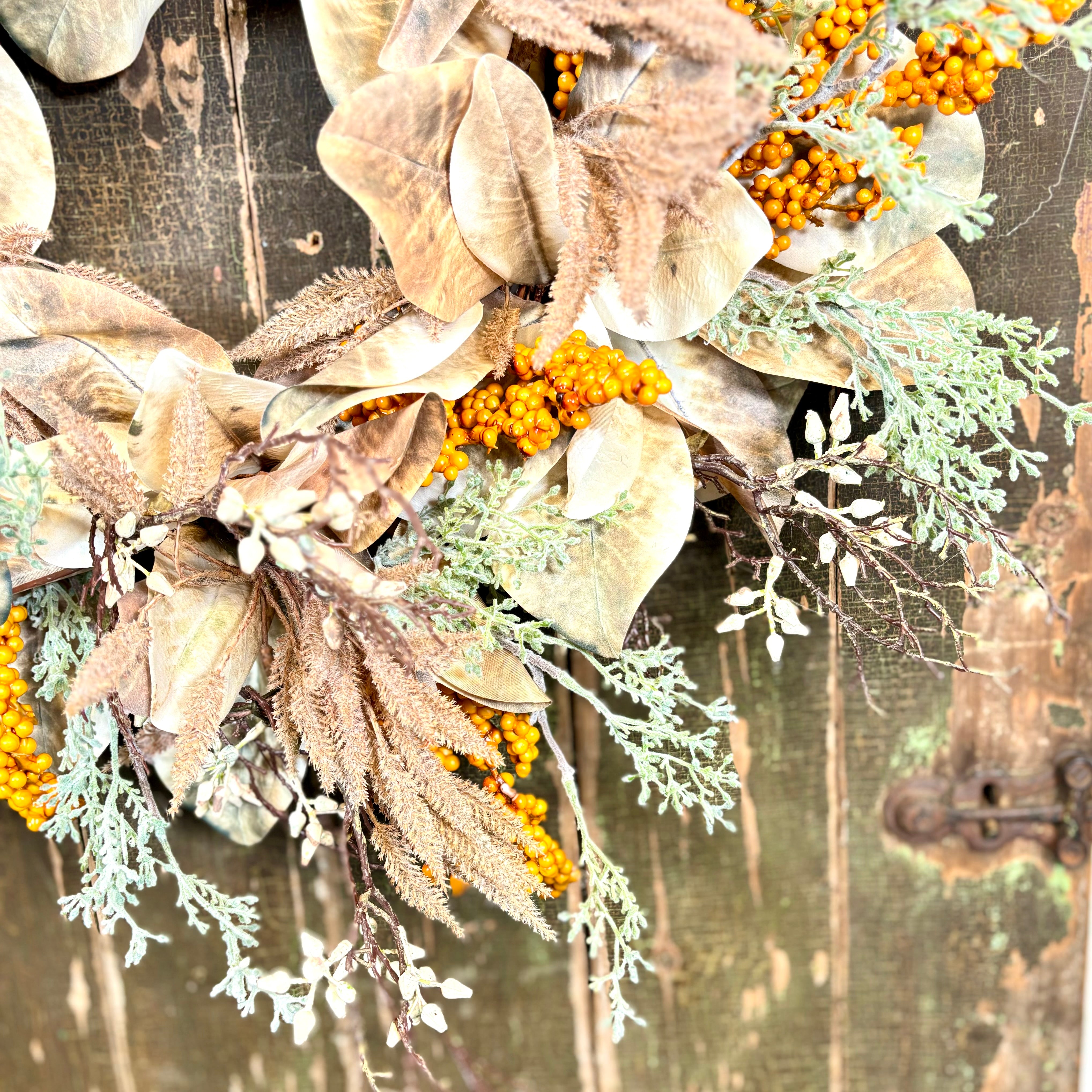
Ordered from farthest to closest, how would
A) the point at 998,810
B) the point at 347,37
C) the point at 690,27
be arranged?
the point at 998,810 < the point at 347,37 < the point at 690,27

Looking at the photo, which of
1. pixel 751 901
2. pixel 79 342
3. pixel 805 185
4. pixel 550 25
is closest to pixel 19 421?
pixel 79 342

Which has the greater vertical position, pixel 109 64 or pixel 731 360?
pixel 109 64

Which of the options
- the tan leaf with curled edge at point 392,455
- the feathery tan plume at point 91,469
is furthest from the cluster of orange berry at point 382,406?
the feathery tan plume at point 91,469

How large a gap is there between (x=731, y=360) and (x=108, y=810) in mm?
519

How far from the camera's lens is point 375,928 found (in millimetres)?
692

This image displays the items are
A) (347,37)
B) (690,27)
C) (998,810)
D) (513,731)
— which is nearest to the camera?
(690,27)

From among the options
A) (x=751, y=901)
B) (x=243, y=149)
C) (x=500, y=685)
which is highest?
(x=243, y=149)

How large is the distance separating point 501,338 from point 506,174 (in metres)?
0.09

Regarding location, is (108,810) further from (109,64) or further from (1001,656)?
(1001,656)

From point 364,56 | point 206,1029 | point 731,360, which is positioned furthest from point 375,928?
point 364,56

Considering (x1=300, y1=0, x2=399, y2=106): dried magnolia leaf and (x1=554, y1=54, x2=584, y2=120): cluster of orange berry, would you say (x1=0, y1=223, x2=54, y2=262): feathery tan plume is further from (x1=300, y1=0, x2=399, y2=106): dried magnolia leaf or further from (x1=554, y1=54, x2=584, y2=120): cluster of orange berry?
(x1=554, y1=54, x2=584, y2=120): cluster of orange berry

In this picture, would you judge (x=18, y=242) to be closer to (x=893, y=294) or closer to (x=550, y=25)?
(x=550, y=25)

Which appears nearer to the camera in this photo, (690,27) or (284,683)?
(690,27)

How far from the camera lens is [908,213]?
1.59 feet
